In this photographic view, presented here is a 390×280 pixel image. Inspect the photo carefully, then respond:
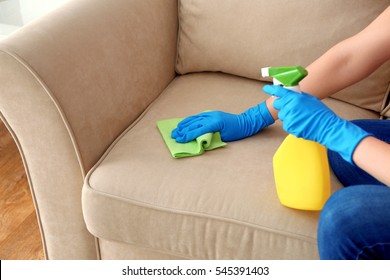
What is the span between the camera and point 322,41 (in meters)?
1.54

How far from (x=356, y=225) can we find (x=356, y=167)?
10.1 inches

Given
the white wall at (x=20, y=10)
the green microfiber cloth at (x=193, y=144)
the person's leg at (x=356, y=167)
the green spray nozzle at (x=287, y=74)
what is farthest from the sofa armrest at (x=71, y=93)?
the white wall at (x=20, y=10)

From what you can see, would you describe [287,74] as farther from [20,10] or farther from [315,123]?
[20,10]

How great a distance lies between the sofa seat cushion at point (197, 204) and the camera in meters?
1.17

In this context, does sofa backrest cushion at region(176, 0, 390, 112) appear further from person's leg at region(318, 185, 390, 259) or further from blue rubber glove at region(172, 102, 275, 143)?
person's leg at region(318, 185, 390, 259)

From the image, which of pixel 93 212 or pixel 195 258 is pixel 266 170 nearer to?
pixel 195 258

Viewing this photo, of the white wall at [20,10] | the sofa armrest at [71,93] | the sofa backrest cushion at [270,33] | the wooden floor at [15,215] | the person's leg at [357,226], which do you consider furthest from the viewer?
the white wall at [20,10]

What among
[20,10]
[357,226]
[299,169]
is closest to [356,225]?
[357,226]

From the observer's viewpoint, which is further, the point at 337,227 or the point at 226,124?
Answer: the point at 226,124

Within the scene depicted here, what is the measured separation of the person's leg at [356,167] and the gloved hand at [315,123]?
0.36 ft

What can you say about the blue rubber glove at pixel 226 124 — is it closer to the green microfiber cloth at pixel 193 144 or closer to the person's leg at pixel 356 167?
the green microfiber cloth at pixel 193 144

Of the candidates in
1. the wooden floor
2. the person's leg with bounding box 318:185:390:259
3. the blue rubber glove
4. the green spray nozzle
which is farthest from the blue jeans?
the wooden floor

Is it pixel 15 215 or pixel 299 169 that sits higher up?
pixel 299 169

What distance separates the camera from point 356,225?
0.99 metres
